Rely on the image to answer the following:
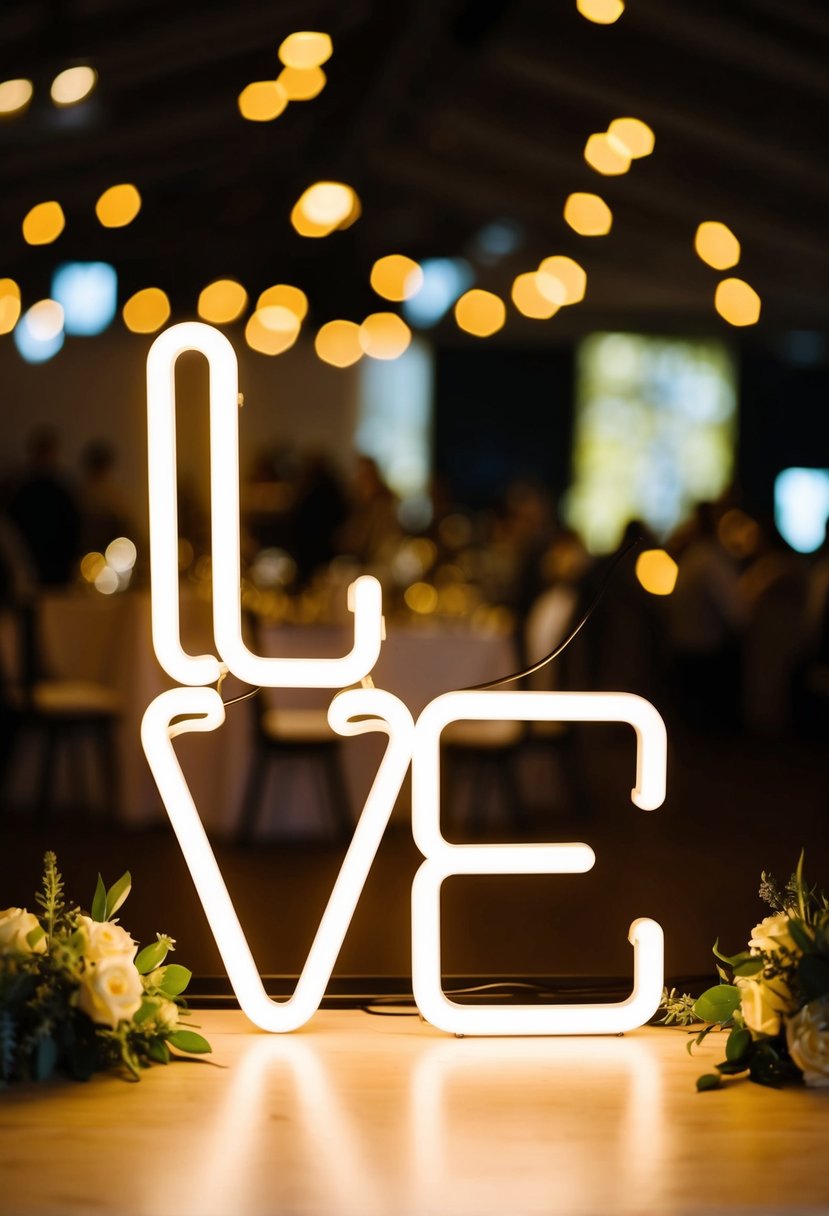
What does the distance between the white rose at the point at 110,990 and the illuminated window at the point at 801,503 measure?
43.0 ft

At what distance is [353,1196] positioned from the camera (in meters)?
2.02

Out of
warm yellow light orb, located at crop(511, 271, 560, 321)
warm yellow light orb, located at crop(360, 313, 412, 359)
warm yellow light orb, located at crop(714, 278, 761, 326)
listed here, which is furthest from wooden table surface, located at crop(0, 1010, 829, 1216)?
warm yellow light orb, located at crop(360, 313, 412, 359)

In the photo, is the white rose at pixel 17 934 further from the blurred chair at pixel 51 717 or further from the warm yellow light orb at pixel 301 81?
the warm yellow light orb at pixel 301 81

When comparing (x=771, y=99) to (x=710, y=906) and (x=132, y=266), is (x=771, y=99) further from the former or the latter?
(x=132, y=266)

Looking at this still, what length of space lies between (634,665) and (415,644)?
2845mm

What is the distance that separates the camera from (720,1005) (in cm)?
259

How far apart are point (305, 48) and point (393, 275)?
6.57 ft

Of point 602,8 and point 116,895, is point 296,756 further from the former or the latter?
point 602,8

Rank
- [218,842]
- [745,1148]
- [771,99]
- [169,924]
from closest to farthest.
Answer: [745,1148], [169,924], [218,842], [771,99]

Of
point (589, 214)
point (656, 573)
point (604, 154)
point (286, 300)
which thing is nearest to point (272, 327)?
point (286, 300)

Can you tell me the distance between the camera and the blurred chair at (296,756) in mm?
5422

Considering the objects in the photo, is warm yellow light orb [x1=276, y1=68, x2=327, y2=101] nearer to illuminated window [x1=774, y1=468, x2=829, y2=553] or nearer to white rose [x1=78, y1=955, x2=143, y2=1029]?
white rose [x1=78, y1=955, x2=143, y2=1029]

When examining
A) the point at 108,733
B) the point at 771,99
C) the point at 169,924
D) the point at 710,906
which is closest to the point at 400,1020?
the point at 169,924

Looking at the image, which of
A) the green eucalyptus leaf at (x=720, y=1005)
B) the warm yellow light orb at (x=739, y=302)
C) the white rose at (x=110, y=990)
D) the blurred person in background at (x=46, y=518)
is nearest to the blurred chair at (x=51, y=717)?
the blurred person in background at (x=46, y=518)
